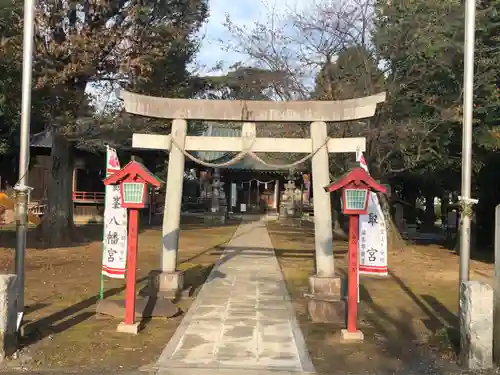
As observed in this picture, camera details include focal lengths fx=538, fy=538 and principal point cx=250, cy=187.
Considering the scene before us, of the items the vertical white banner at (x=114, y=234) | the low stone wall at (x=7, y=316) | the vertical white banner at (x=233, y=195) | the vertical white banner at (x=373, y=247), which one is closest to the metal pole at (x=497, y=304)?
the vertical white banner at (x=373, y=247)

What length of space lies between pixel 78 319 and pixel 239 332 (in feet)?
8.63

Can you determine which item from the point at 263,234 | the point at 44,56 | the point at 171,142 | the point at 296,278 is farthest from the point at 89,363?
the point at 263,234

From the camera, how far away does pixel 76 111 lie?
55.6 feet

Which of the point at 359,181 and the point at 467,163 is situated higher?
the point at 467,163

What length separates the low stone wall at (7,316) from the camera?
6.34m

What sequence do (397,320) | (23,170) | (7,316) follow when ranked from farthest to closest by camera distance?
(397,320), (23,170), (7,316)

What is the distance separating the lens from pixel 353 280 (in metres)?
7.79

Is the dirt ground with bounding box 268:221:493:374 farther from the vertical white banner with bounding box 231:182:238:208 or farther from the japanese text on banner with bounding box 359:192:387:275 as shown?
the vertical white banner with bounding box 231:182:238:208

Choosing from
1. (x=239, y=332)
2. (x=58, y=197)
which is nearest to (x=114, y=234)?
(x=239, y=332)

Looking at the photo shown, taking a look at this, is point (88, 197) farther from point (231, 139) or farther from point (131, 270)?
point (131, 270)

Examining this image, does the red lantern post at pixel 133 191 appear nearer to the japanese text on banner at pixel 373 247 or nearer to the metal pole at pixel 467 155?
the japanese text on banner at pixel 373 247

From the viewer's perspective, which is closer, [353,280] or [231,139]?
[353,280]

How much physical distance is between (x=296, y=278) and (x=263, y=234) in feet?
43.6

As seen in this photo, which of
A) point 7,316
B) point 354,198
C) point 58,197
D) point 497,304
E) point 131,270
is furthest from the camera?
point 58,197
